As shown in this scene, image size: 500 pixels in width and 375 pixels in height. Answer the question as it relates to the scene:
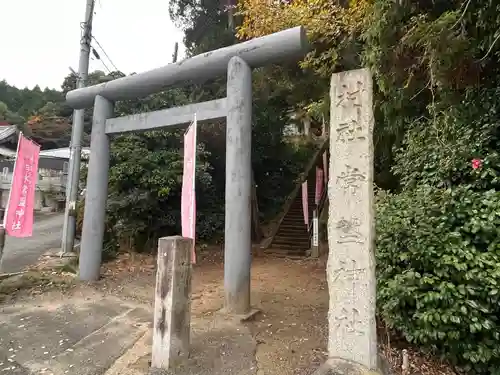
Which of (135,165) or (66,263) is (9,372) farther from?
(135,165)

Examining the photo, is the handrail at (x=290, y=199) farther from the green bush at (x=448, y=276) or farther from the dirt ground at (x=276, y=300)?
the green bush at (x=448, y=276)

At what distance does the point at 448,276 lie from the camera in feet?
12.3

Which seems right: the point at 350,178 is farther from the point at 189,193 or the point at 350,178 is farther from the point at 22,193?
the point at 22,193

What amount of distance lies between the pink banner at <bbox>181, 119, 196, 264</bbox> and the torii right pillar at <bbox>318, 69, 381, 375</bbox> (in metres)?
2.19

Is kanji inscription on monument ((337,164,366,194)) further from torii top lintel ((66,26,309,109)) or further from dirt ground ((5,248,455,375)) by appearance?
torii top lintel ((66,26,309,109))

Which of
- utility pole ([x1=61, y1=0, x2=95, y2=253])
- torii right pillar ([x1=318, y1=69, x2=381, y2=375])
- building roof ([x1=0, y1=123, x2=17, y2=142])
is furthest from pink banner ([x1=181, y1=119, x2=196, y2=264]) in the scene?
building roof ([x1=0, y1=123, x2=17, y2=142])

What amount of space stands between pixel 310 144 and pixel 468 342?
17582mm

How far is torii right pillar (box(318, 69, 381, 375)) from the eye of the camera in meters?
3.29

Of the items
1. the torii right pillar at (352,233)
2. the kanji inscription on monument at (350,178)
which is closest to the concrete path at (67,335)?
the torii right pillar at (352,233)

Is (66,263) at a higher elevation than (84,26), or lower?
lower

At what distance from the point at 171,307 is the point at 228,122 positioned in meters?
3.02

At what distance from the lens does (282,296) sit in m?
6.86

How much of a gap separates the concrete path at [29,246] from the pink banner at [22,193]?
6.94ft

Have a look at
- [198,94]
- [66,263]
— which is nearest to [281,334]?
[66,263]
